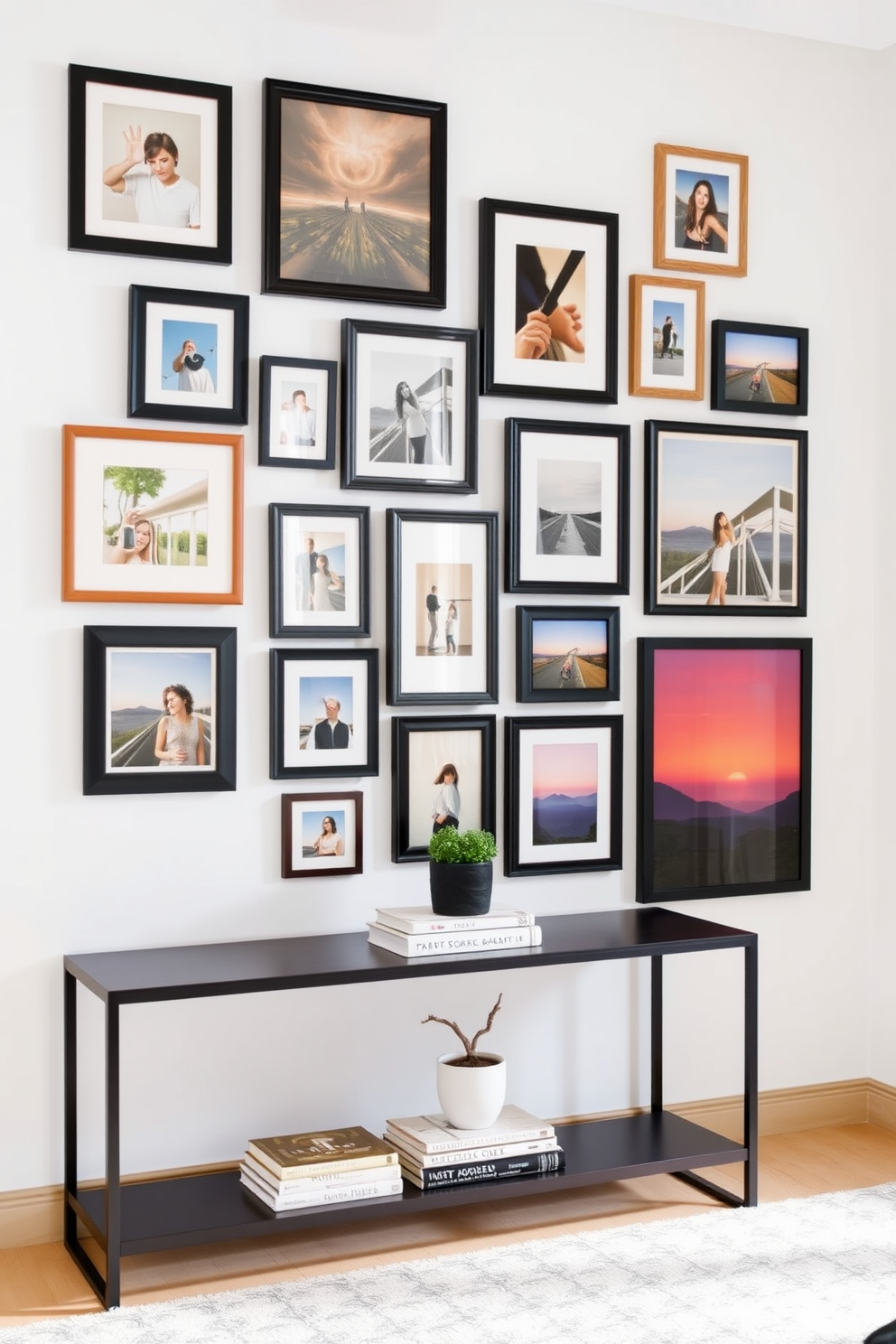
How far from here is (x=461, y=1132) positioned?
2832mm

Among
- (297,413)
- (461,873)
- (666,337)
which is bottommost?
(461,873)

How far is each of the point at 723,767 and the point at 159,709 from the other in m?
1.41

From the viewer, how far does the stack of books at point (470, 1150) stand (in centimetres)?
275

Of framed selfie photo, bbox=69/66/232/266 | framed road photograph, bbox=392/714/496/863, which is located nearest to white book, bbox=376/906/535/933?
framed road photograph, bbox=392/714/496/863

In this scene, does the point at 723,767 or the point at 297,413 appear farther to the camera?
the point at 723,767

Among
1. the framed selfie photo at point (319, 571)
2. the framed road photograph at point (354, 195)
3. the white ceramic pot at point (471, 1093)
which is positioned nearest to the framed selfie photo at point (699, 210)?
the framed road photograph at point (354, 195)

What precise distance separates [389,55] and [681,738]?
1719mm

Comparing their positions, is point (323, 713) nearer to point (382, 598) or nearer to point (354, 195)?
point (382, 598)

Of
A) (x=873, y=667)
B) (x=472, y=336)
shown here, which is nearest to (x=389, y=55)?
(x=472, y=336)

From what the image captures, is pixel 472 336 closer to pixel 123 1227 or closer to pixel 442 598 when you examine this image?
pixel 442 598

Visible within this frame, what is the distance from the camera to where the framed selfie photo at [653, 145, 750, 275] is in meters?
3.36


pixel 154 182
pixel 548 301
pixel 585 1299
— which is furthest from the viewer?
pixel 548 301

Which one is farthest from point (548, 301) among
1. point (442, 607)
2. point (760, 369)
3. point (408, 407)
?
point (442, 607)

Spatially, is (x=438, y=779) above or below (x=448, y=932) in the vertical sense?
above
